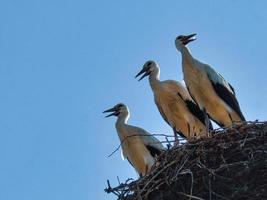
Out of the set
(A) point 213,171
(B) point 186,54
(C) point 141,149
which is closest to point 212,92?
(B) point 186,54

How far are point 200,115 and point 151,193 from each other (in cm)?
335

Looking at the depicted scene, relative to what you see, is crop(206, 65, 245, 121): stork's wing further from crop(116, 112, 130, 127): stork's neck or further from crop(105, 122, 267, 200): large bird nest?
crop(105, 122, 267, 200): large bird nest

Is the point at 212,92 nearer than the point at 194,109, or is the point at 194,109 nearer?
the point at 212,92

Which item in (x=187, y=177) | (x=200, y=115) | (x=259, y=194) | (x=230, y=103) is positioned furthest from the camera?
(x=200, y=115)

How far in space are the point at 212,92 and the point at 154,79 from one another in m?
1.11

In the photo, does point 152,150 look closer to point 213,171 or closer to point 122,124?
point 122,124

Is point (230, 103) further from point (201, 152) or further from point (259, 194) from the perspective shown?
point (259, 194)

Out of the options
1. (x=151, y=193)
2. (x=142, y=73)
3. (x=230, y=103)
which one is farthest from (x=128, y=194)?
(x=142, y=73)

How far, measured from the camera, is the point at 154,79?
11484 millimetres

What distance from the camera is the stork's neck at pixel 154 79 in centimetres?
1144

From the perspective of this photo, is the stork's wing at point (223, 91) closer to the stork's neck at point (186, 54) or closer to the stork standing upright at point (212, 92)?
the stork standing upright at point (212, 92)

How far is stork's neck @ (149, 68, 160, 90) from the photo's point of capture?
11.4 metres

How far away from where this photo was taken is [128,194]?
7.98 meters

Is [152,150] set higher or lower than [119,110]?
lower
